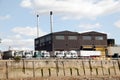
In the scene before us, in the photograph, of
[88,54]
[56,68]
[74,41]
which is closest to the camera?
[56,68]

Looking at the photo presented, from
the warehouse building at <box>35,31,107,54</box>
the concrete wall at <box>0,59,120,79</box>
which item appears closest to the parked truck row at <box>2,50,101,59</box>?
the warehouse building at <box>35,31,107,54</box>

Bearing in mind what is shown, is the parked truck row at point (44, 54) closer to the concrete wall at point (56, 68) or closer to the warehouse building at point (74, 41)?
the warehouse building at point (74, 41)

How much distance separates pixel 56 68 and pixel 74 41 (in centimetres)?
6110

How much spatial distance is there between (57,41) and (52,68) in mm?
59382

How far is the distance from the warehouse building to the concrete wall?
46.4 meters

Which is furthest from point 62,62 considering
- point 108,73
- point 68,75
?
point 108,73

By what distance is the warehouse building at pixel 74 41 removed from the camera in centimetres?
12462

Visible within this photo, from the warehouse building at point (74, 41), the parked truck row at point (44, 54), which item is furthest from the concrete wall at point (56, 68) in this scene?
the warehouse building at point (74, 41)

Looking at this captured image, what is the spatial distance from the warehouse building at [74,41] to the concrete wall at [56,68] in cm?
4644

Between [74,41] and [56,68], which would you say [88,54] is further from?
[56,68]

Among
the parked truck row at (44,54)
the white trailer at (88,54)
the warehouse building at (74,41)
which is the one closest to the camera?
the parked truck row at (44,54)

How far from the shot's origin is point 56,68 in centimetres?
6662

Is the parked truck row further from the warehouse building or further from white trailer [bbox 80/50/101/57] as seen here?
the warehouse building

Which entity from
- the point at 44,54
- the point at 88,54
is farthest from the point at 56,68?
the point at 88,54
